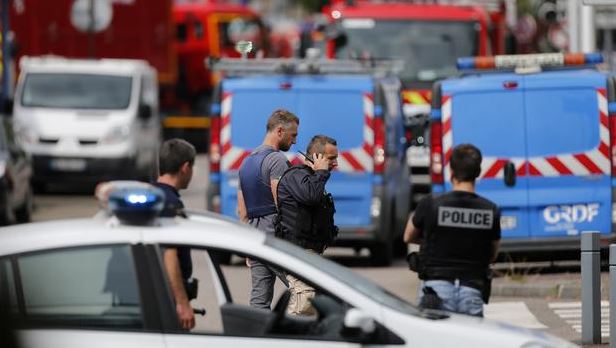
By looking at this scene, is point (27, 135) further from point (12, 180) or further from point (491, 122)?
point (491, 122)

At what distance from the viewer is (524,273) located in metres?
16.9

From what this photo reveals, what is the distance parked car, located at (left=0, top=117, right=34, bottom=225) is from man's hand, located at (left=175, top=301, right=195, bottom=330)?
14.8 m

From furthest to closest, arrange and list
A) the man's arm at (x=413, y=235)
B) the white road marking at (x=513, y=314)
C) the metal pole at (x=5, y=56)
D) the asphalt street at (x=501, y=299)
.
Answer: the metal pole at (x=5, y=56)
the white road marking at (x=513, y=314)
the asphalt street at (x=501, y=299)
the man's arm at (x=413, y=235)

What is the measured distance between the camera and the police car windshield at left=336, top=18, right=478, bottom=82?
2550 centimetres

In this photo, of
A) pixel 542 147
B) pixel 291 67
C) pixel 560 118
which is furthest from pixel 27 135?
pixel 560 118

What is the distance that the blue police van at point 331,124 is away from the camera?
59.2 feet

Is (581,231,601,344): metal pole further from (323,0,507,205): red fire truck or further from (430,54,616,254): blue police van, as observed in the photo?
(323,0,507,205): red fire truck

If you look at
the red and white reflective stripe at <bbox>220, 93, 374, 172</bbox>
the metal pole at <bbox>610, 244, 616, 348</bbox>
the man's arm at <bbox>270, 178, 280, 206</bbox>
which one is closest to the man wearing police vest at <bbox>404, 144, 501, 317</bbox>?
the man's arm at <bbox>270, 178, 280, 206</bbox>

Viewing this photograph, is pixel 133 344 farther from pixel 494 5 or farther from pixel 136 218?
pixel 494 5

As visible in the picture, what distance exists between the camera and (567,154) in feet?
55.0

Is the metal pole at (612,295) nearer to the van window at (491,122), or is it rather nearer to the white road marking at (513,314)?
the white road marking at (513,314)

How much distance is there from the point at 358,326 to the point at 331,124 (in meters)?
11.4

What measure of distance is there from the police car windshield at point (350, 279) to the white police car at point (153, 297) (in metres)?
0.02

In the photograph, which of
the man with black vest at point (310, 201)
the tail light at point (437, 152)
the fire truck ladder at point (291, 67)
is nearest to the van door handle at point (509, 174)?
the tail light at point (437, 152)
